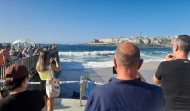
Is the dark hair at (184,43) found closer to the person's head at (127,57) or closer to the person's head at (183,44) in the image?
the person's head at (183,44)

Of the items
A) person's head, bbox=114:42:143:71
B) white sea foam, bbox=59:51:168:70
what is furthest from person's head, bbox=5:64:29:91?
white sea foam, bbox=59:51:168:70

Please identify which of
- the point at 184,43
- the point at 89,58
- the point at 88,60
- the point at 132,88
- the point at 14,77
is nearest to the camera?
the point at 132,88

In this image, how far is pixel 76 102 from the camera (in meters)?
5.31

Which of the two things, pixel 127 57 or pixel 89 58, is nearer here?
pixel 127 57

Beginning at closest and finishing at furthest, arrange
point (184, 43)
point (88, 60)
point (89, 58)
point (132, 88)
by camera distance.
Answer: point (132, 88) → point (184, 43) → point (88, 60) → point (89, 58)

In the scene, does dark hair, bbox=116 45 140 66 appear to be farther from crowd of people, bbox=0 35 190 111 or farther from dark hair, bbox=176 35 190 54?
dark hair, bbox=176 35 190 54

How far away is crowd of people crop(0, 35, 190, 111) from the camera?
1.31 meters

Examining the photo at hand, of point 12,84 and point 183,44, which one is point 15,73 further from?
point 183,44

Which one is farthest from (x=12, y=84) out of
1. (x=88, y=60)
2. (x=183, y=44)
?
(x=88, y=60)

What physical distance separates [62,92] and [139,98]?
8.87 meters

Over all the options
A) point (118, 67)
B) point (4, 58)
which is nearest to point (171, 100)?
point (118, 67)

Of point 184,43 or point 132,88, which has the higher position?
point 184,43

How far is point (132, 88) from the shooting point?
1.34m

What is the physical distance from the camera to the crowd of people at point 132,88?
4.31 ft
